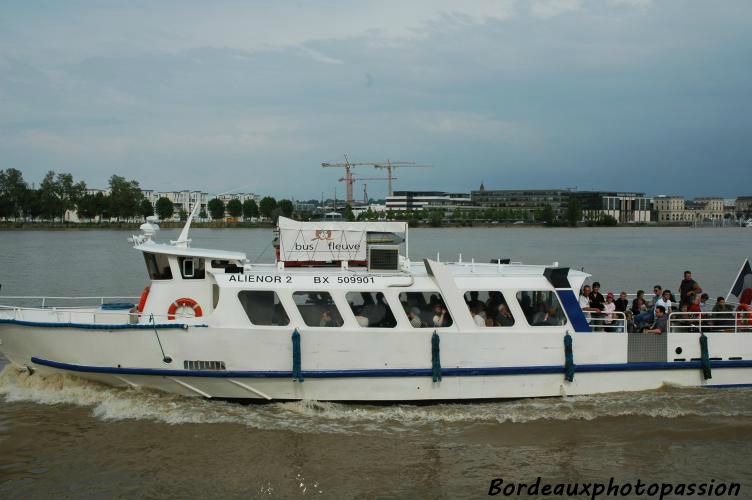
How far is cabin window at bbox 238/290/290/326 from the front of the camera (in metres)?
10.9

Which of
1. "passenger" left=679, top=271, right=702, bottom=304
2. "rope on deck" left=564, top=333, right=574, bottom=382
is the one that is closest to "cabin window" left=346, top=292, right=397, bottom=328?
"rope on deck" left=564, top=333, right=574, bottom=382

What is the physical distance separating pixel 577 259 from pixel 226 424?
38.0 metres

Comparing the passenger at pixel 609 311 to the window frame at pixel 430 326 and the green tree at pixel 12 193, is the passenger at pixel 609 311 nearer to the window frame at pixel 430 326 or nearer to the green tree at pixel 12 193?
the window frame at pixel 430 326

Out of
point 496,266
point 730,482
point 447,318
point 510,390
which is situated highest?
point 496,266

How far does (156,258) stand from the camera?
1145cm

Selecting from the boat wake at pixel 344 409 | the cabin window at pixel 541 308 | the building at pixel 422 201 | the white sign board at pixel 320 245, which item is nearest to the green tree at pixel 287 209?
the white sign board at pixel 320 245

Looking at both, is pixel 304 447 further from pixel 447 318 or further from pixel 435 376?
pixel 447 318

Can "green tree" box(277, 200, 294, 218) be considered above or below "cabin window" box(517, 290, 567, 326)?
above

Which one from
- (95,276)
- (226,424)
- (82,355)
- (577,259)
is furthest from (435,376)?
(577,259)

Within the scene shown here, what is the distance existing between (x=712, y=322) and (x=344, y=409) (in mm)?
6708

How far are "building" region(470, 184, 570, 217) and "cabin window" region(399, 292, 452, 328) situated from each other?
16937 cm

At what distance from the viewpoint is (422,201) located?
6634 inches

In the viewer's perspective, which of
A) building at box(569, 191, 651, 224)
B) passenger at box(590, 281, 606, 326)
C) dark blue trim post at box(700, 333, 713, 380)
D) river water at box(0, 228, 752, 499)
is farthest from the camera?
building at box(569, 191, 651, 224)

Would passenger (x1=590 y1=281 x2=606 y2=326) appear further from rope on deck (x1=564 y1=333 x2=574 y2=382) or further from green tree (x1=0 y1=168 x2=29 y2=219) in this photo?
green tree (x1=0 y1=168 x2=29 y2=219)
